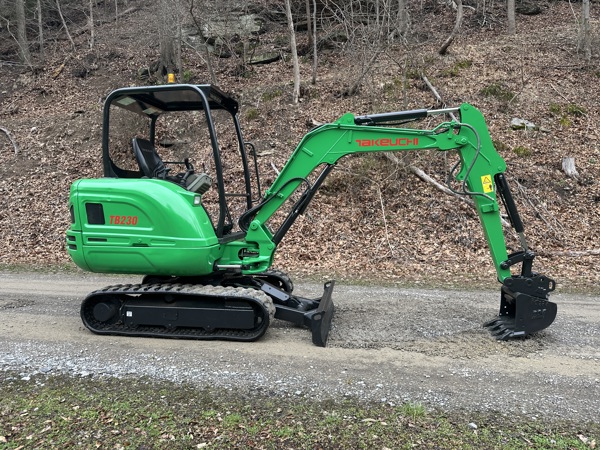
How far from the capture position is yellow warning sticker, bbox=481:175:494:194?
207 inches

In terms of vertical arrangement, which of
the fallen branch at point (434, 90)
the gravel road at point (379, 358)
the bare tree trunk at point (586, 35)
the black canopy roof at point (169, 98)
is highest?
the bare tree trunk at point (586, 35)

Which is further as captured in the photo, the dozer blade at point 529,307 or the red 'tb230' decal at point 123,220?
the red 'tb230' decal at point 123,220

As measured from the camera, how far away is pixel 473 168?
523 cm

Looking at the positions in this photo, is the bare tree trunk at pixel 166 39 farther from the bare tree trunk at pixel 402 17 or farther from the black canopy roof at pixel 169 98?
the black canopy roof at pixel 169 98

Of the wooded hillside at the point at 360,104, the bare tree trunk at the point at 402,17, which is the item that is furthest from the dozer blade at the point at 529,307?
the bare tree trunk at the point at 402,17

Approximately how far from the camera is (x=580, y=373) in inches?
172

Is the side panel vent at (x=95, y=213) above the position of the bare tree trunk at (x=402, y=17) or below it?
below

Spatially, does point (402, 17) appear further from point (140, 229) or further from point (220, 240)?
point (140, 229)

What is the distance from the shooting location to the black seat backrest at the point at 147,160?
229 inches

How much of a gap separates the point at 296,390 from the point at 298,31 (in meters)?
18.8

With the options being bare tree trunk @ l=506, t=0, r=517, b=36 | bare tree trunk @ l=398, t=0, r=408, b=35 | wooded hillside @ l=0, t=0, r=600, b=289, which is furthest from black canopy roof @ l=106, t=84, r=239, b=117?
bare tree trunk @ l=506, t=0, r=517, b=36

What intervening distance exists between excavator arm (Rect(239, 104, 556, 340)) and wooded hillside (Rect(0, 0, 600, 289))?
3235mm

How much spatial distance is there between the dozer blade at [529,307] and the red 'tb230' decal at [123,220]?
4.33 metres

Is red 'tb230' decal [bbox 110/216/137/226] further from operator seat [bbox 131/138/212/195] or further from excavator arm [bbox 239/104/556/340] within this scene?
excavator arm [bbox 239/104/556/340]
